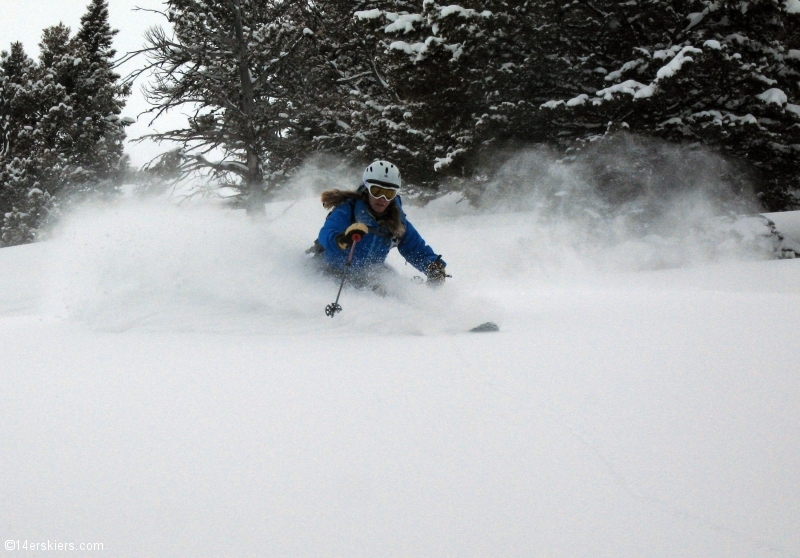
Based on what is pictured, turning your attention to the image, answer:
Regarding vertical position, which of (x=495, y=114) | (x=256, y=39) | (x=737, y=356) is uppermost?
(x=256, y=39)

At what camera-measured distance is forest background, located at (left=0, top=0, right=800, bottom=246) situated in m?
11.2

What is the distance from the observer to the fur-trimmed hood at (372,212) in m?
6.11

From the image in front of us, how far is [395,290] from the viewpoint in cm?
598

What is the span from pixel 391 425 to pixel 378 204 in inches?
148

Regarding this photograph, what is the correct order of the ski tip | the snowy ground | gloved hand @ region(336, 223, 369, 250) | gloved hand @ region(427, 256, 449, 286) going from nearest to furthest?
the snowy ground < the ski tip < gloved hand @ region(336, 223, 369, 250) < gloved hand @ region(427, 256, 449, 286)

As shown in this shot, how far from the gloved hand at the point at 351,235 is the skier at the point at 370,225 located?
0.57 feet

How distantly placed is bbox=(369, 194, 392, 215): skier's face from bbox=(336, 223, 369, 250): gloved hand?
1.78ft

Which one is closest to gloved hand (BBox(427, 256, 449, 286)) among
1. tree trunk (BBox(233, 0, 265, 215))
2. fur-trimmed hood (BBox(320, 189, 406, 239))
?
fur-trimmed hood (BBox(320, 189, 406, 239))

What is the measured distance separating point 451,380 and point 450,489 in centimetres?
129

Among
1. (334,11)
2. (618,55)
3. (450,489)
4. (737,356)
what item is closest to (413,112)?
(618,55)

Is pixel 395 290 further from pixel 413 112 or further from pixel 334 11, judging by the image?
pixel 334 11

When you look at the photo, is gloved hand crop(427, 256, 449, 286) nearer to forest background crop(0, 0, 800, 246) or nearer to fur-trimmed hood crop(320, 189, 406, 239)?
fur-trimmed hood crop(320, 189, 406, 239)

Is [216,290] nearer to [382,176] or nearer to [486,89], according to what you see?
[382,176]

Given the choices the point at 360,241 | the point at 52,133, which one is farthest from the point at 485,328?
the point at 52,133
